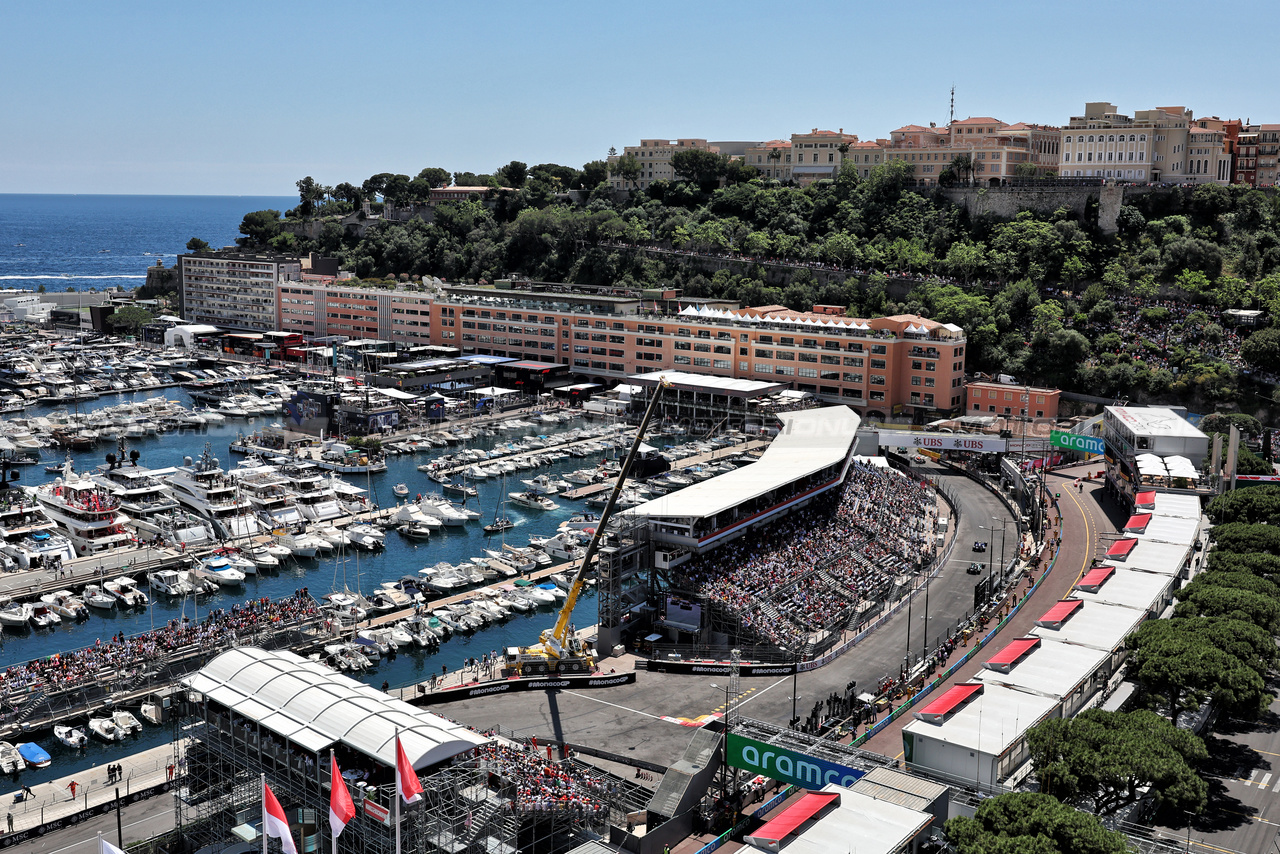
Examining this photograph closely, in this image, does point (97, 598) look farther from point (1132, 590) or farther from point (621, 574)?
point (1132, 590)

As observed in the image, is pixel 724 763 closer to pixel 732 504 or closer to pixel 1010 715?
pixel 1010 715

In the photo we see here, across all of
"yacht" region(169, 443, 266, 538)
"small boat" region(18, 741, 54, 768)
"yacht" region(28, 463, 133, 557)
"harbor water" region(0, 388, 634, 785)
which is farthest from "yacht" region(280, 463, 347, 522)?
"small boat" region(18, 741, 54, 768)

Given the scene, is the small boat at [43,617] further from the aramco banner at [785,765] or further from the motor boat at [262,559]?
the aramco banner at [785,765]

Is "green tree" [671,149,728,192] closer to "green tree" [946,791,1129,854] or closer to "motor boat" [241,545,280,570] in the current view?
"motor boat" [241,545,280,570]

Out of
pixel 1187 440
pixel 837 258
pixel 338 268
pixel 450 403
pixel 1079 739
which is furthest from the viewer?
pixel 338 268

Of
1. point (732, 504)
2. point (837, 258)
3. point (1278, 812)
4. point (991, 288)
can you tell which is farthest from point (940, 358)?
point (1278, 812)

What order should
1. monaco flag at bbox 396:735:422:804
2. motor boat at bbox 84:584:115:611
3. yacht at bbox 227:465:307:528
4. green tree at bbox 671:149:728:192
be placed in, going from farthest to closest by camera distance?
green tree at bbox 671:149:728:192, yacht at bbox 227:465:307:528, motor boat at bbox 84:584:115:611, monaco flag at bbox 396:735:422:804

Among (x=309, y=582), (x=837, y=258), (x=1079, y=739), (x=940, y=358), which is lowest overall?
(x=309, y=582)
